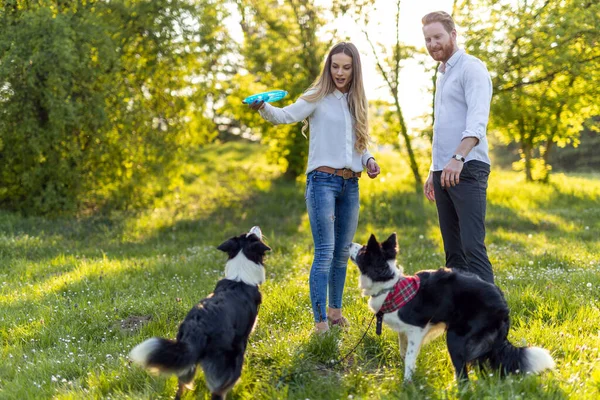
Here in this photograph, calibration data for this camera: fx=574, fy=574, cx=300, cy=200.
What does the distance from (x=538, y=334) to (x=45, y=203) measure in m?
10.1

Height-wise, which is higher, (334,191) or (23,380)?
(334,191)

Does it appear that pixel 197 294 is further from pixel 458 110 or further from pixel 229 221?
pixel 229 221

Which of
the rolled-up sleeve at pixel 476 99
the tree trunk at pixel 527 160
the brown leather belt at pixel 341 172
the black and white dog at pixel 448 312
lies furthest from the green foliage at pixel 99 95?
the tree trunk at pixel 527 160

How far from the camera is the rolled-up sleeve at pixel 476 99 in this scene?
4.33 m

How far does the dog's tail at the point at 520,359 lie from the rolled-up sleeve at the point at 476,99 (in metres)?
1.54

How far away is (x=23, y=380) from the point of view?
434cm

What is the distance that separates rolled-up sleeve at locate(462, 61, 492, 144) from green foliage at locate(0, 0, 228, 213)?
861 cm

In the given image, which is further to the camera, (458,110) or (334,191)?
(334,191)

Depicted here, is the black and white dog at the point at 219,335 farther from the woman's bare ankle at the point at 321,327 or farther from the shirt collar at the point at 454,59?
the shirt collar at the point at 454,59

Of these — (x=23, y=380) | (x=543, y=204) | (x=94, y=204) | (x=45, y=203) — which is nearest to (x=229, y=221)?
(x=94, y=204)

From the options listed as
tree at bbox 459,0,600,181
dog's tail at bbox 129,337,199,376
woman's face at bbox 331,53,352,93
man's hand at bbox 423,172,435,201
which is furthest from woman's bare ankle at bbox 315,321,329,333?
tree at bbox 459,0,600,181

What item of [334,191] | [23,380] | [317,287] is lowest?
[23,380]

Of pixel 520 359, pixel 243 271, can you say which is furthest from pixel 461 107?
pixel 243 271

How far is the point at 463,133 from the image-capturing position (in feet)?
14.3
